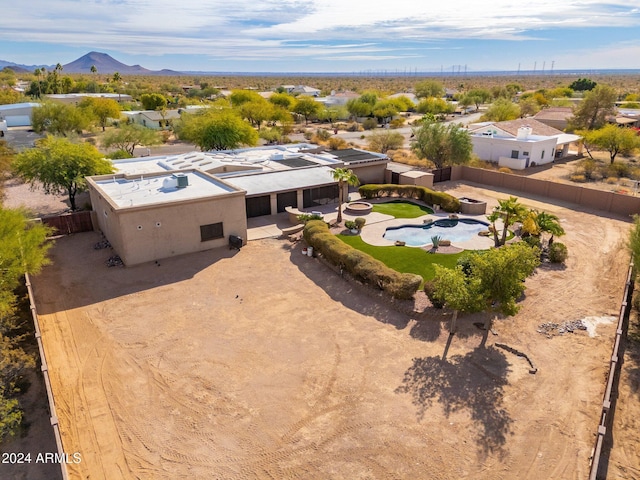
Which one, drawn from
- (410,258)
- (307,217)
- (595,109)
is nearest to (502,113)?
(595,109)

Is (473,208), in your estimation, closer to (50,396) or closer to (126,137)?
(50,396)

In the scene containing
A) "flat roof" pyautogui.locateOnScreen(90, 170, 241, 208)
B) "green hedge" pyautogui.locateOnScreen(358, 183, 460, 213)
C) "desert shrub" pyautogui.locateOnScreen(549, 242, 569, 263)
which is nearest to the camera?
"desert shrub" pyautogui.locateOnScreen(549, 242, 569, 263)

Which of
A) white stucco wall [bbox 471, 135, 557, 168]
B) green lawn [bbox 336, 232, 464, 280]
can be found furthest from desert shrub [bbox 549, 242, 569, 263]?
white stucco wall [bbox 471, 135, 557, 168]

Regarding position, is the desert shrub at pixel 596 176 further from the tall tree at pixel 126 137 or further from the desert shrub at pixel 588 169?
the tall tree at pixel 126 137

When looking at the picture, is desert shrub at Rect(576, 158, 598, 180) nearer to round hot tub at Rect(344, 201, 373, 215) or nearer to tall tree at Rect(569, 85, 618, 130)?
tall tree at Rect(569, 85, 618, 130)

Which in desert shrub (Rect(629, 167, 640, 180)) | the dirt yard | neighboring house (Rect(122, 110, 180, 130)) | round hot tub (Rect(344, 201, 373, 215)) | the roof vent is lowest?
the dirt yard
